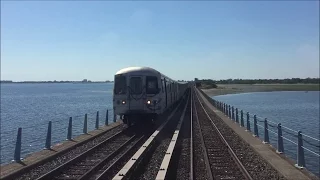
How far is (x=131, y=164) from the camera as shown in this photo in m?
11.4

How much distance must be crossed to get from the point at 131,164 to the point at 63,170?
2.08m

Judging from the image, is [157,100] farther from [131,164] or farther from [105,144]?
[131,164]

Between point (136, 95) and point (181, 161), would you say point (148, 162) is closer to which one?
point (181, 161)

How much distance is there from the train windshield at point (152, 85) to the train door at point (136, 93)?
0.46 metres

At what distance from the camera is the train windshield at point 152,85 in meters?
22.7

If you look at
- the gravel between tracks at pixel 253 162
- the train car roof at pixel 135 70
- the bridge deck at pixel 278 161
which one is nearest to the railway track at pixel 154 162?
the gravel between tracks at pixel 253 162

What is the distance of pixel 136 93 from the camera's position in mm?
22438

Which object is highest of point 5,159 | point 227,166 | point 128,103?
point 128,103

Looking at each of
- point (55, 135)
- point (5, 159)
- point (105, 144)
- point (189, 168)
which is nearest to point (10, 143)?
point (55, 135)

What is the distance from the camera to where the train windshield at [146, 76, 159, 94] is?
2273 cm

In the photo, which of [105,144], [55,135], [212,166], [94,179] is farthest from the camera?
[55,135]

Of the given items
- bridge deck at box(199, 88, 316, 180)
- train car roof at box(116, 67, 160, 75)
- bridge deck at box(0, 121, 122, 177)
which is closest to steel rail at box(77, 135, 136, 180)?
bridge deck at box(0, 121, 122, 177)

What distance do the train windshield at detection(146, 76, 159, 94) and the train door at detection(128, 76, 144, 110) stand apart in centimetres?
46

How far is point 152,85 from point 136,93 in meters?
1.12
